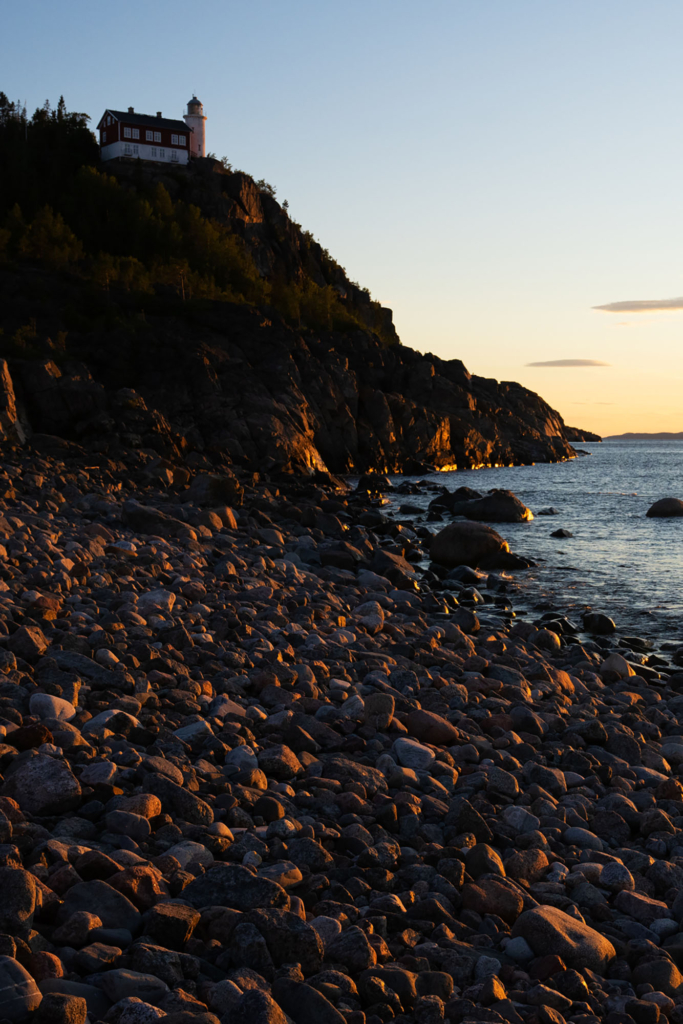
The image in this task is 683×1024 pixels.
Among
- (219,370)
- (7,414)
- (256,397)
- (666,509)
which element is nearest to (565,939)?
(7,414)

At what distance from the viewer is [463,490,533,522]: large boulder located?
33.0 meters

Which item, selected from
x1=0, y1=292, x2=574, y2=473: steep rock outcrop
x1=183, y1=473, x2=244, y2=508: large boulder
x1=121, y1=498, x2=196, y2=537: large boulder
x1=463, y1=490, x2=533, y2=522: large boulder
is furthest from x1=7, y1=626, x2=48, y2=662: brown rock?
x1=0, y1=292, x2=574, y2=473: steep rock outcrop

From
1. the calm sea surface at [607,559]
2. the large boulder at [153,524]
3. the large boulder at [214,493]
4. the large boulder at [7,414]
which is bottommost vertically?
the calm sea surface at [607,559]

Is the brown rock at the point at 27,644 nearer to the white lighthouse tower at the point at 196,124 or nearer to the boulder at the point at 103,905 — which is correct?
the boulder at the point at 103,905

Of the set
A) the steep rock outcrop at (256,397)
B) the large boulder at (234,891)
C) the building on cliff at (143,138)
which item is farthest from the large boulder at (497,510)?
the building on cliff at (143,138)

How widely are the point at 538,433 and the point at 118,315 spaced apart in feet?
202

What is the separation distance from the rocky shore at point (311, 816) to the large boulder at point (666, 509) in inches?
1005

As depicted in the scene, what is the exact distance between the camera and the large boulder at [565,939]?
13.2ft

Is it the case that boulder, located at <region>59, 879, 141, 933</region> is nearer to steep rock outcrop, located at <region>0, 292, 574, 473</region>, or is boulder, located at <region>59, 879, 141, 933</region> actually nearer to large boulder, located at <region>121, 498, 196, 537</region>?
large boulder, located at <region>121, 498, 196, 537</region>

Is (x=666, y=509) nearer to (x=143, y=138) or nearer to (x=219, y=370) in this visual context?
(x=219, y=370)

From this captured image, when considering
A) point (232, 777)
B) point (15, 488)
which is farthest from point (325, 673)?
point (15, 488)

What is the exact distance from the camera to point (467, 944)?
4.00 meters

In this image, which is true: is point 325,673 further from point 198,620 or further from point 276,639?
point 198,620

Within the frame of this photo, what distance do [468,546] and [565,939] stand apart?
1747cm
